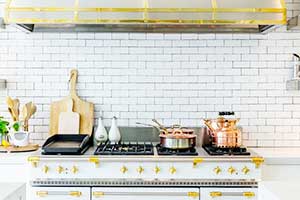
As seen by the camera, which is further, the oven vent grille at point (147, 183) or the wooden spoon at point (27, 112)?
the wooden spoon at point (27, 112)

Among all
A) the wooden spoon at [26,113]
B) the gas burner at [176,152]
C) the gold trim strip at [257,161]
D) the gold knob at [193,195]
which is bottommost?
the gold knob at [193,195]

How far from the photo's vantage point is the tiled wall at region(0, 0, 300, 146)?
4129mm

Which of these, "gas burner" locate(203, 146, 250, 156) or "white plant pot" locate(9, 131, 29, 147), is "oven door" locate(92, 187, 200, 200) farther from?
"white plant pot" locate(9, 131, 29, 147)

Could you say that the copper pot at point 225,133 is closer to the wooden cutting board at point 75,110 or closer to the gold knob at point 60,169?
the wooden cutting board at point 75,110

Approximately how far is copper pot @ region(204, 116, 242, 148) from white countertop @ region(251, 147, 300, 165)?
236 mm

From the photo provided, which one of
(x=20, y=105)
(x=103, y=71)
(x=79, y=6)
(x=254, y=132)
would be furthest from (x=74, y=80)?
(x=254, y=132)

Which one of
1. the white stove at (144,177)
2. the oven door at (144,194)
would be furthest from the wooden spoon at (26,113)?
the oven door at (144,194)

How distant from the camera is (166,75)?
414 cm

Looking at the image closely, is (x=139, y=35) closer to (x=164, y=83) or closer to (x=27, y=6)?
(x=164, y=83)

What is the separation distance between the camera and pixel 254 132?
13.6 ft

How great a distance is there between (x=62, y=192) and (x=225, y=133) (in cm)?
139

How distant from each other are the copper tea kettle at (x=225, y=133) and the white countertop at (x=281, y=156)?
9.4 inches

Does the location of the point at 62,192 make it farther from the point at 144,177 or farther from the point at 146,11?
the point at 146,11

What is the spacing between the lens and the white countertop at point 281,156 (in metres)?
A: 3.57
